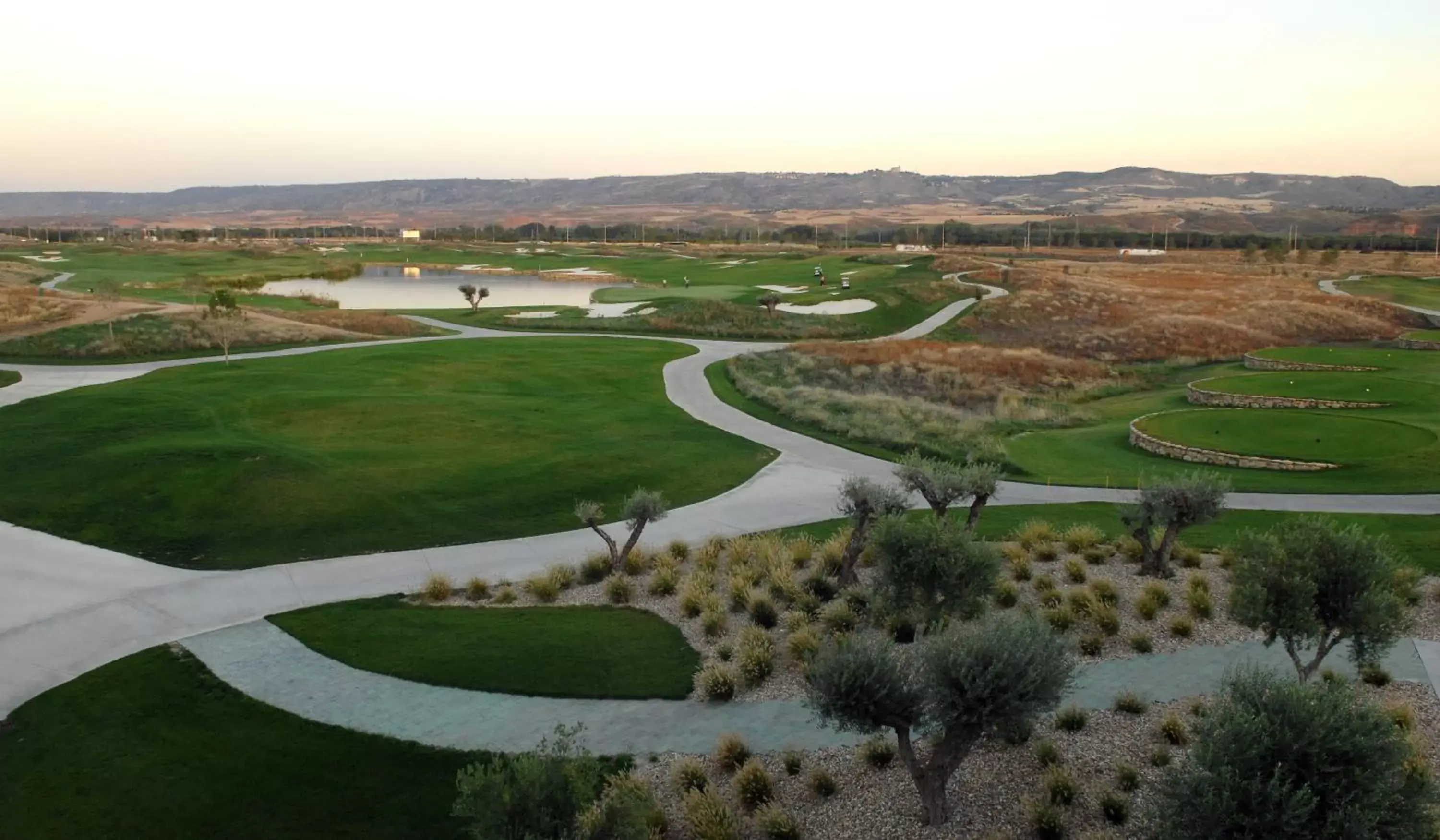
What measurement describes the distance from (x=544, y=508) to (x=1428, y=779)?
14.4m

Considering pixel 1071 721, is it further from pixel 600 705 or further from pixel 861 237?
pixel 861 237

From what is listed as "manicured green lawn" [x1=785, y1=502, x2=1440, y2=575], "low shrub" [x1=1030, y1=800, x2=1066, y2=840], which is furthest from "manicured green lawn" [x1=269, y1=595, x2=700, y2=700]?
"manicured green lawn" [x1=785, y1=502, x2=1440, y2=575]

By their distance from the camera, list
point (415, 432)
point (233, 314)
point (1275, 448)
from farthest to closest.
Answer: point (233, 314) < point (415, 432) < point (1275, 448)

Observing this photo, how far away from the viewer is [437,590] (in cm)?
1434

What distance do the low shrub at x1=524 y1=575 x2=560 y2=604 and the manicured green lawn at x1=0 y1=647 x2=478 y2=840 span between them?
417 centimetres

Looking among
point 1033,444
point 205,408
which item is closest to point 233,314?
point 205,408

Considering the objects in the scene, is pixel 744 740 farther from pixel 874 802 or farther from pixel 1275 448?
pixel 1275 448

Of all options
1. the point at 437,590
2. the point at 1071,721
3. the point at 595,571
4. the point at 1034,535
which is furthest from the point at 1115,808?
the point at 437,590

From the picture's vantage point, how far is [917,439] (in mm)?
24031

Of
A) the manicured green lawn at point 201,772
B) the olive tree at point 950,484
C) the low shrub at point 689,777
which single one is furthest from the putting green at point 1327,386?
the manicured green lawn at point 201,772

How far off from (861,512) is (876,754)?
16.8 ft

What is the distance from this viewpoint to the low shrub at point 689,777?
9.37 m

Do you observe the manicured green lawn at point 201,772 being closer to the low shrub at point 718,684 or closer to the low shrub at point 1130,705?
the low shrub at point 718,684

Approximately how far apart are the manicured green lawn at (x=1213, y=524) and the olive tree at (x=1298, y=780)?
8021mm
